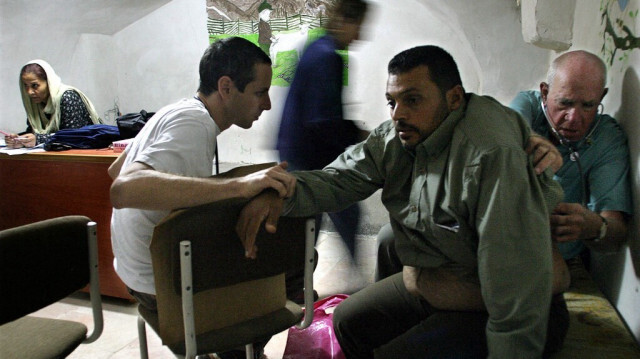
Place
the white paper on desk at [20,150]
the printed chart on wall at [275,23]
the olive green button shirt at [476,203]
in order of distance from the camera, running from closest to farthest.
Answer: the olive green button shirt at [476,203] → the white paper on desk at [20,150] → the printed chart on wall at [275,23]

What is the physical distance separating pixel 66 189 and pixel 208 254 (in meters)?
1.79

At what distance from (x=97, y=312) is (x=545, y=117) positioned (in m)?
1.71

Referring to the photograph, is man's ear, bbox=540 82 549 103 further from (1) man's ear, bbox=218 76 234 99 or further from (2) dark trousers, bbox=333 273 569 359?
(1) man's ear, bbox=218 76 234 99

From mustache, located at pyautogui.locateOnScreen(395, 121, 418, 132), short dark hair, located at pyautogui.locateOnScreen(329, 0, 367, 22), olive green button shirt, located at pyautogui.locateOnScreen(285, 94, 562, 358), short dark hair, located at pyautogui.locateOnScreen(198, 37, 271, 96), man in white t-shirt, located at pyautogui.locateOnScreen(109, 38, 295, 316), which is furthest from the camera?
short dark hair, located at pyautogui.locateOnScreen(329, 0, 367, 22)

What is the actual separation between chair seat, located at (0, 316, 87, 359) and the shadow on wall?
1688mm

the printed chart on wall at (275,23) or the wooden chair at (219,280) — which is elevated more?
the printed chart on wall at (275,23)

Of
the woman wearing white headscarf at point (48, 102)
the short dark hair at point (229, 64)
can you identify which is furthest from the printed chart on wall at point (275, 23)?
the short dark hair at point (229, 64)

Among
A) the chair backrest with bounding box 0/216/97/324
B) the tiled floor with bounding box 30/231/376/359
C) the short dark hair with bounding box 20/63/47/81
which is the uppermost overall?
the short dark hair with bounding box 20/63/47/81

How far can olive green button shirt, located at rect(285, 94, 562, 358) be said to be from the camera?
106 centimetres

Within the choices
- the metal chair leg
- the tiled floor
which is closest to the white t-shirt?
the metal chair leg

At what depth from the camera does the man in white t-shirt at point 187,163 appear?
117 cm

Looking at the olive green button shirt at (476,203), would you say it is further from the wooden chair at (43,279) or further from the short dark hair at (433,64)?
the wooden chair at (43,279)

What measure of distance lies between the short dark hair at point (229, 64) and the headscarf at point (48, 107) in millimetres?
2245

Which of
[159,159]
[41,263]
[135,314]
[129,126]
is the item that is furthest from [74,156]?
[159,159]
